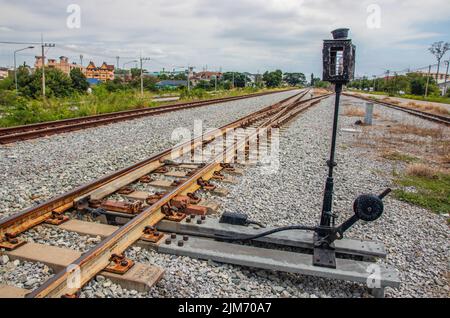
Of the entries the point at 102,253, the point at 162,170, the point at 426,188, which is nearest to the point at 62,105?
the point at 162,170

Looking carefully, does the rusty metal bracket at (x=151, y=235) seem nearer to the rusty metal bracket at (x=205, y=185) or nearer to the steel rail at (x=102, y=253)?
the steel rail at (x=102, y=253)

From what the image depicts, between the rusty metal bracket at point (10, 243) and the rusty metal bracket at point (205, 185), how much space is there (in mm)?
2367

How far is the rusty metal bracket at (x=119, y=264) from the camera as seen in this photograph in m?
2.83

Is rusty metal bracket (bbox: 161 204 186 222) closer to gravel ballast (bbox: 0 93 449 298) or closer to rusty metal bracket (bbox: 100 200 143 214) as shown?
rusty metal bracket (bbox: 100 200 143 214)

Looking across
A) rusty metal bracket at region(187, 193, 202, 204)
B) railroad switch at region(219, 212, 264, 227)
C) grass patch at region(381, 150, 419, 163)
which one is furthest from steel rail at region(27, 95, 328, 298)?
grass patch at region(381, 150, 419, 163)

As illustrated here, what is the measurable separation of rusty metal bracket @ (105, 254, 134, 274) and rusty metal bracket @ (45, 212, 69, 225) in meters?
1.11

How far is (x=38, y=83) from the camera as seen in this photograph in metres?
48.1

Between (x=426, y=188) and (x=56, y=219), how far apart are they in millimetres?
5332

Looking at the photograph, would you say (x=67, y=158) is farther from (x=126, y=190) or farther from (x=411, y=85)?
(x=411, y=85)

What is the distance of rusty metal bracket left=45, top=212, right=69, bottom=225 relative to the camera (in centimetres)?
372

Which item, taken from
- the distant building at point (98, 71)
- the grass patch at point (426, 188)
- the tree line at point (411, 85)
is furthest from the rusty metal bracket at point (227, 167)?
the distant building at point (98, 71)
